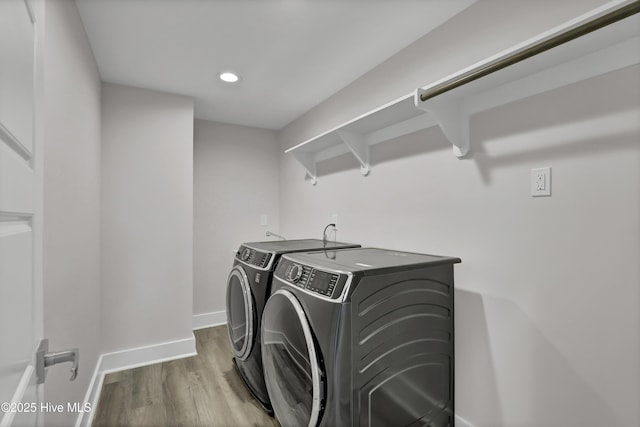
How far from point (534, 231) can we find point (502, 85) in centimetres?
68

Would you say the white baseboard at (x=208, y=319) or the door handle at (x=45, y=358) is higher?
the door handle at (x=45, y=358)

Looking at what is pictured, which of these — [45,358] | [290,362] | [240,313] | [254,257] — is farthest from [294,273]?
[45,358]

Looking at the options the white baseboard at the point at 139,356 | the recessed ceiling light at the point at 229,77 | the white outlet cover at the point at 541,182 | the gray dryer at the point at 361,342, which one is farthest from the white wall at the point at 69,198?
the white outlet cover at the point at 541,182

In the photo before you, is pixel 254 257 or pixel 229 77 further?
pixel 229 77

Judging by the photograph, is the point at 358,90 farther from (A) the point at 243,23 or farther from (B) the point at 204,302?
(B) the point at 204,302

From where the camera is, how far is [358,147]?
220 centimetres

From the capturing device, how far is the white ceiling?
5.08 ft

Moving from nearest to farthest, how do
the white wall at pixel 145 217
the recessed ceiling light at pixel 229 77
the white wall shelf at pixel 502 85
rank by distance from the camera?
the white wall shelf at pixel 502 85 < the recessed ceiling light at pixel 229 77 < the white wall at pixel 145 217

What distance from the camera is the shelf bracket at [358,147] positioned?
2.16 m

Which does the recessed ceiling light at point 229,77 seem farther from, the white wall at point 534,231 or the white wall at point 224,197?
the white wall at point 534,231

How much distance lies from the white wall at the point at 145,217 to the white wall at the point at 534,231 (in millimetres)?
1884

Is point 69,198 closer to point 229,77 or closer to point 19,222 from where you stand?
point 19,222

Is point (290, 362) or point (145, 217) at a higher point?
point (145, 217)

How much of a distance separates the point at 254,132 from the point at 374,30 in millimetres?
2165
